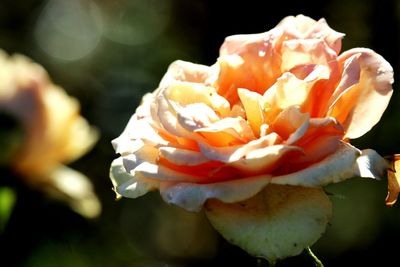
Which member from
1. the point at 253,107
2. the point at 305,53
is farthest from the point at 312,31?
the point at 253,107

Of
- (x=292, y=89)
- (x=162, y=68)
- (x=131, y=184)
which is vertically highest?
(x=292, y=89)

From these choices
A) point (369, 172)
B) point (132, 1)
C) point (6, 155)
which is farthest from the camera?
point (132, 1)

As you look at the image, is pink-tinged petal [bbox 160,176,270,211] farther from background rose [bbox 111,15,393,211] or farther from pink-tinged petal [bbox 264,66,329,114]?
pink-tinged petal [bbox 264,66,329,114]

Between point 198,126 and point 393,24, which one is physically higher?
point 198,126

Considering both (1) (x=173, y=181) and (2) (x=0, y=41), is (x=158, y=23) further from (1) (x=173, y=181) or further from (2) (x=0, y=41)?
(1) (x=173, y=181)

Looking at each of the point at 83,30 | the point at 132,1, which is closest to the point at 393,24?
the point at 132,1

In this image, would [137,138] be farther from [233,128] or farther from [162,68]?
[162,68]

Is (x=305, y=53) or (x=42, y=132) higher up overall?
(x=305, y=53)
